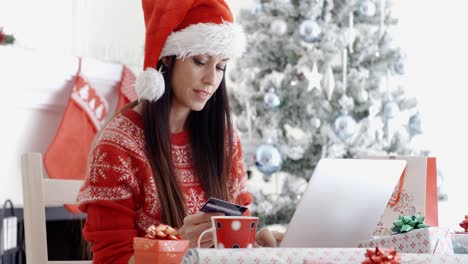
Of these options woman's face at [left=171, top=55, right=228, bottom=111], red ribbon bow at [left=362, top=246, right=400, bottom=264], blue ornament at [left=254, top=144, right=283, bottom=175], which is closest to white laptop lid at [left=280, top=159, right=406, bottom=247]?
red ribbon bow at [left=362, top=246, right=400, bottom=264]

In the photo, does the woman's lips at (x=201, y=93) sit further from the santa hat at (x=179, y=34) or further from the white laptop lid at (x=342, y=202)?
the white laptop lid at (x=342, y=202)

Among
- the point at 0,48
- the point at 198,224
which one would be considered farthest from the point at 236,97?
the point at 198,224

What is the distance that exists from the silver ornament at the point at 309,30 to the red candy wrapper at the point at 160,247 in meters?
3.18

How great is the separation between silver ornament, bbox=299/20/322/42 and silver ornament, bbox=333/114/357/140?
0.43 meters

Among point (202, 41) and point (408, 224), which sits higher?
point (202, 41)

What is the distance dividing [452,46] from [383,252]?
14.0 ft

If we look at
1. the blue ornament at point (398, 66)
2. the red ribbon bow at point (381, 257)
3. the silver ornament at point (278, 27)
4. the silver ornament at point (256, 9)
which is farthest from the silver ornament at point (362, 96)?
the red ribbon bow at point (381, 257)

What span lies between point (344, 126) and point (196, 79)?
97.6 inches

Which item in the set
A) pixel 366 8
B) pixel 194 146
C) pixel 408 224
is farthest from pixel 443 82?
pixel 408 224

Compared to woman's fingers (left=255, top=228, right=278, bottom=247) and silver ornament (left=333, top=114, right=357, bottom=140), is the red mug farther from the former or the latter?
silver ornament (left=333, top=114, right=357, bottom=140)

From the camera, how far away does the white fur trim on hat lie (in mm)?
2074

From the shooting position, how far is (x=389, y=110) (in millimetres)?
4613

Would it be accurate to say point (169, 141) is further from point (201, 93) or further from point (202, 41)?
point (202, 41)

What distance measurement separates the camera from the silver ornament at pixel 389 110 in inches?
181
